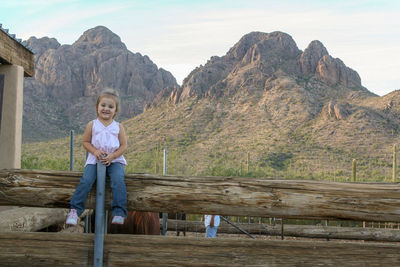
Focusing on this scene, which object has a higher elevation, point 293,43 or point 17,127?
point 293,43

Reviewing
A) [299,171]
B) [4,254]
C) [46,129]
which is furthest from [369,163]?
[46,129]

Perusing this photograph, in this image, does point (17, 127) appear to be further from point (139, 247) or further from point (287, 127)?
point (287, 127)

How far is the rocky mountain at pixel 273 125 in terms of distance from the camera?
38.8m

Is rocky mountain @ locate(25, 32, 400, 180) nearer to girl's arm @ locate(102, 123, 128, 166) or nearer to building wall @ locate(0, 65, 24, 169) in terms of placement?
building wall @ locate(0, 65, 24, 169)

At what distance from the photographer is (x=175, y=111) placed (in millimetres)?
56250

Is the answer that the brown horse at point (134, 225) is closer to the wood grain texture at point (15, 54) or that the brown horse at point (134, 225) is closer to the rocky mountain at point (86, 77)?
→ the wood grain texture at point (15, 54)

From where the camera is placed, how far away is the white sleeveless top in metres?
3.12

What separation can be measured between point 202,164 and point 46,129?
3101 cm

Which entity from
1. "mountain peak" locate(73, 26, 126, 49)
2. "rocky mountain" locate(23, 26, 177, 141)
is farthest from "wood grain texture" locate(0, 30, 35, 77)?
"mountain peak" locate(73, 26, 126, 49)

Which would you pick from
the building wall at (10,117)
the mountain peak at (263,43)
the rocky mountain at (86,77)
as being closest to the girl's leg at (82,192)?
the building wall at (10,117)

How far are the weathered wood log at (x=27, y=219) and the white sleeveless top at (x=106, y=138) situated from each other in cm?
163

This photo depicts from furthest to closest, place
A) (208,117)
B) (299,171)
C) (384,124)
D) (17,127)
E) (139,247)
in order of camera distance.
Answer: (208,117), (384,124), (299,171), (17,127), (139,247)

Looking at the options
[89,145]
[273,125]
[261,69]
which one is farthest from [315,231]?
[261,69]

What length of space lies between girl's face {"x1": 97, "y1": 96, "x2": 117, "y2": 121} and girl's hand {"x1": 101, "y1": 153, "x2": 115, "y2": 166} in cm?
42
